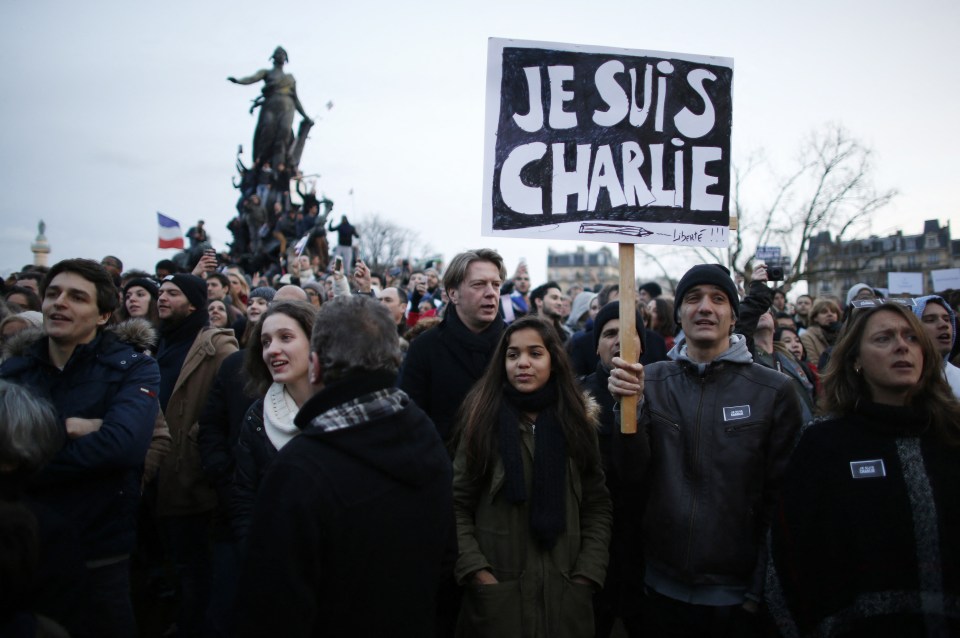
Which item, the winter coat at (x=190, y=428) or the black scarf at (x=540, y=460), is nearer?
the black scarf at (x=540, y=460)

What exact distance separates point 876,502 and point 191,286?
4.13 m

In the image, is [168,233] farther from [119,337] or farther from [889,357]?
[889,357]

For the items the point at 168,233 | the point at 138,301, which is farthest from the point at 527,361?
the point at 168,233

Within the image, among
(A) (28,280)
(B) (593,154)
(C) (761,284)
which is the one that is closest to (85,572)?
(B) (593,154)

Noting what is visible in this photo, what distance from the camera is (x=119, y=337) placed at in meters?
3.29

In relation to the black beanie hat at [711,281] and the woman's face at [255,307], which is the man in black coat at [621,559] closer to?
the black beanie hat at [711,281]

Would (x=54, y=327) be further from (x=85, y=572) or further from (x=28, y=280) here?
(x=28, y=280)

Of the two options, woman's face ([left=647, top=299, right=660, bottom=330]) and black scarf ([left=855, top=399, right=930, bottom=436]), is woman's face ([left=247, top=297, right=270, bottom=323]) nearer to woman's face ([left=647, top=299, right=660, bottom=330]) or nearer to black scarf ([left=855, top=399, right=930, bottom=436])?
woman's face ([left=647, top=299, right=660, bottom=330])

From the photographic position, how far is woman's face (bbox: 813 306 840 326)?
7.64m

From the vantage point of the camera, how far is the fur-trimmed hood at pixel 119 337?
3.17m

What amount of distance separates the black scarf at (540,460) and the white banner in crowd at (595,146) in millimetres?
773

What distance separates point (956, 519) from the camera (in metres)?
2.27

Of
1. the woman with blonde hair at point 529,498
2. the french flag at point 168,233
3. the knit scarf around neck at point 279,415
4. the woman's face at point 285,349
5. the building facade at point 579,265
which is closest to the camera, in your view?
the woman with blonde hair at point 529,498

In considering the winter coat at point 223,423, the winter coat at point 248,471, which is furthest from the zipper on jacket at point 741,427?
the winter coat at point 223,423
